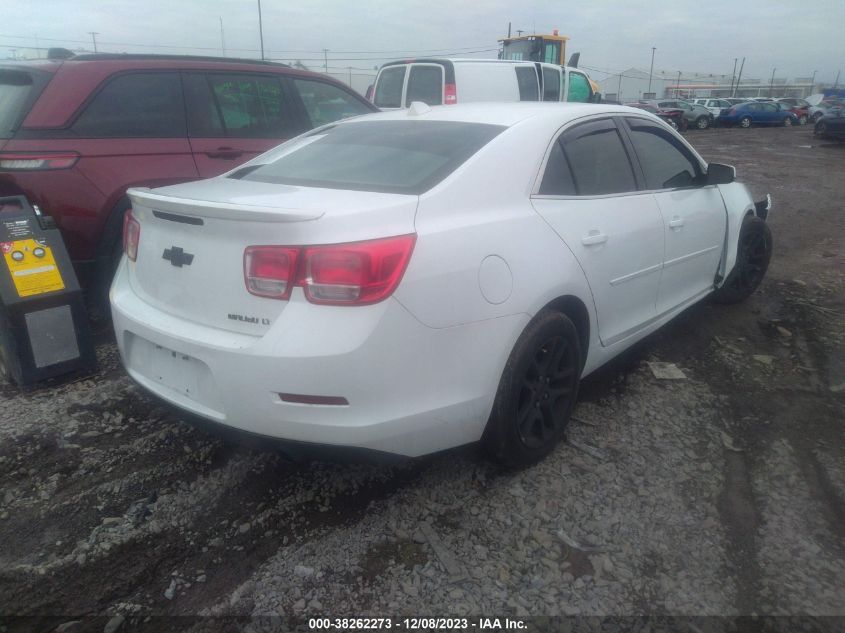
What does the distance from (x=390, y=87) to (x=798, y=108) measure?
3097 cm

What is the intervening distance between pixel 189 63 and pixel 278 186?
9.09ft

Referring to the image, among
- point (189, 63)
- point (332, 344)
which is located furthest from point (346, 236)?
point (189, 63)

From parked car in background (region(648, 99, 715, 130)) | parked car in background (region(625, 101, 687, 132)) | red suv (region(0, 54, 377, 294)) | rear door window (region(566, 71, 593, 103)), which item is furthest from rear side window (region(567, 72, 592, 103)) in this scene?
parked car in background (region(648, 99, 715, 130))

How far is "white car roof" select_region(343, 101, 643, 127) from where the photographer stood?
3.11m

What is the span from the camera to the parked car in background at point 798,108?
3341cm

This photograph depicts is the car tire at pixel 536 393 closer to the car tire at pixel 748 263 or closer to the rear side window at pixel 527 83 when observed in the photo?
the car tire at pixel 748 263

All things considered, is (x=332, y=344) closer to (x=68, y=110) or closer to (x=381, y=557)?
(x=381, y=557)

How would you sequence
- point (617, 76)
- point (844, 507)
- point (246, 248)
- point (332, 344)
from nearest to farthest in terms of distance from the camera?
point (332, 344) < point (246, 248) < point (844, 507) < point (617, 76)

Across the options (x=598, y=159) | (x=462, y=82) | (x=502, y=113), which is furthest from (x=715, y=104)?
(x=502, y=113)

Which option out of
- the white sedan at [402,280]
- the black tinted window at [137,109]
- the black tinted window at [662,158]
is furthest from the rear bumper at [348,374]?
the black tinted window at [137,109]

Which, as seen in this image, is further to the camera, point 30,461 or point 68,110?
point 68,110

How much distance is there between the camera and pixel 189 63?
4.92 meters

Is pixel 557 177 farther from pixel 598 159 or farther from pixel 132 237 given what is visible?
pixel 132 237

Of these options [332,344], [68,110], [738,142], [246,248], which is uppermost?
[68,110]
